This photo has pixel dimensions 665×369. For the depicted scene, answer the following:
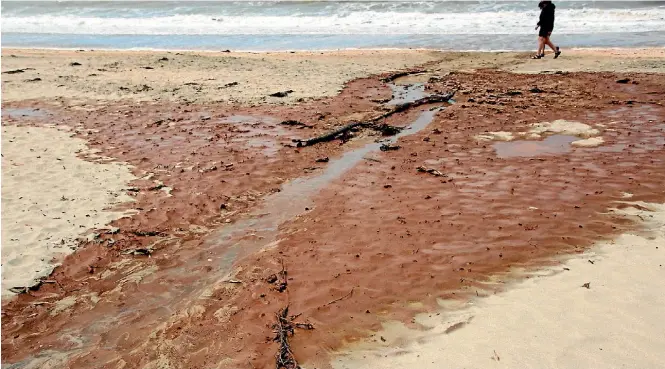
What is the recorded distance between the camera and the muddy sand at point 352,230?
3.81m

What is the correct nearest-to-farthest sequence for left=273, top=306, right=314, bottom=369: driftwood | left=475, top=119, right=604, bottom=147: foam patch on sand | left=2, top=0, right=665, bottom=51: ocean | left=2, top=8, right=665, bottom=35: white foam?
left=273, top=306, right=314, bottom=369: driftwood, left=475, top=119, right=604, bottom=147: foam patch on sand, left=2, top=0, right=665, bottom=51: ocean, left=2, top=8, right=665, bottom=35: white foam

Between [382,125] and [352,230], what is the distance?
13.3ft

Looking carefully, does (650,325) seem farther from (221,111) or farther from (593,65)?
(593,65)

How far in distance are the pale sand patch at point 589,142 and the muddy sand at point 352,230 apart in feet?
0.18

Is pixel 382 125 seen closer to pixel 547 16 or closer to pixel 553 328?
pixel 553 328

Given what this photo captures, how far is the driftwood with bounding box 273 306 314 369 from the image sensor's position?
356 centimetres

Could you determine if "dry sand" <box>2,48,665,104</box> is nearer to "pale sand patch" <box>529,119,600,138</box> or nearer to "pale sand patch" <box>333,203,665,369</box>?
"pale sand patch" <box>529,119,600,138</box>

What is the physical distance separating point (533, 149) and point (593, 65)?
7689 millimetres

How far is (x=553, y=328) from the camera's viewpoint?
12.0 ft

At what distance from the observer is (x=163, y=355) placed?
384 cm

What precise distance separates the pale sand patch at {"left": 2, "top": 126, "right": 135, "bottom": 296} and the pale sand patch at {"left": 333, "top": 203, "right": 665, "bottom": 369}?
3.63m

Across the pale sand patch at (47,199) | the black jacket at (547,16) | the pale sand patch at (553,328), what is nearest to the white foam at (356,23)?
the black jacket at (547,16)

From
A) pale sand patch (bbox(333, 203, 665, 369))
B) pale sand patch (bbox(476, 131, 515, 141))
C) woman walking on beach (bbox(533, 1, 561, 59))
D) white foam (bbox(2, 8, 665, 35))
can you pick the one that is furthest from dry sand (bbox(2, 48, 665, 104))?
pale sand patch (bbox(333, 203, 665, 369))

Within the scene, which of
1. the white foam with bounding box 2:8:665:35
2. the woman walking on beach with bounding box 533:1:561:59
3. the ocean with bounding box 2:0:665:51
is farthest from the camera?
the white foam with bounding box 2:8:665:35
